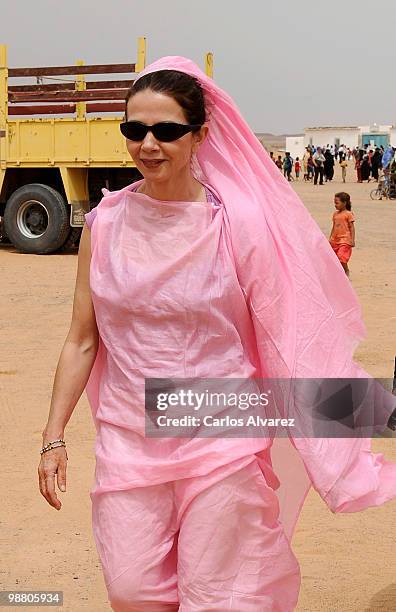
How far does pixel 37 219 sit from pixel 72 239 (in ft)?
2.07

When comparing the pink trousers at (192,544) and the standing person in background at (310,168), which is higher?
the pink trousers at (192,544)

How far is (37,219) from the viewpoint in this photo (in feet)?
49.9

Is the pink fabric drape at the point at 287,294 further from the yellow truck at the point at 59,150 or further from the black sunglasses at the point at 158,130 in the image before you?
the yellow truck at the point at 59,150

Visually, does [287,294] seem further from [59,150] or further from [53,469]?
[59,150]

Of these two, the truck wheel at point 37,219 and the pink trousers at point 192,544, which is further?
the truck wheel at point 37,219

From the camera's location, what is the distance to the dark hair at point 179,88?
252 centimetres

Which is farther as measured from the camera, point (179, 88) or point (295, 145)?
point (295, 145)

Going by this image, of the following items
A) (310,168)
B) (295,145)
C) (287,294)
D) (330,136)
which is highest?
(287,294)

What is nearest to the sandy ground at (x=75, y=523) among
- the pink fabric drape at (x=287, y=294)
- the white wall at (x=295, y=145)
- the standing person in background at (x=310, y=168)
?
the pink fabric drape at (x=287, y=294)

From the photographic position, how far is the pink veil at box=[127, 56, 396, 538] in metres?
2.57

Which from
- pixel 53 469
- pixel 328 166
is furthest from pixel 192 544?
pixel 328 166

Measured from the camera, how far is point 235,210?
102 inches

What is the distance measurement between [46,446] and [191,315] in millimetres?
579

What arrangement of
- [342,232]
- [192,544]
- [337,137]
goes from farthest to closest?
[337,137] < [342,232] < [192,544]
